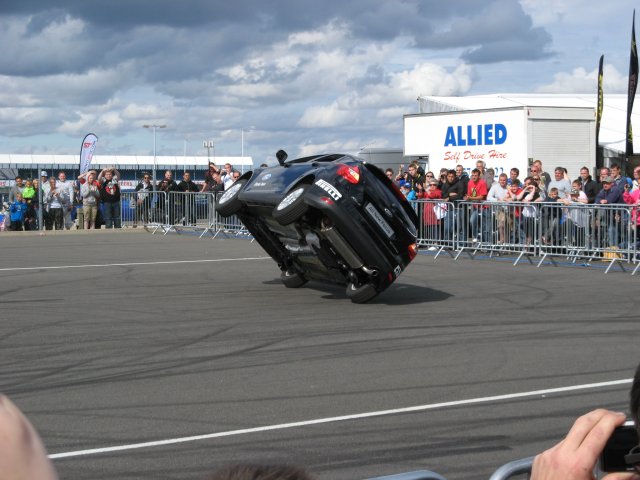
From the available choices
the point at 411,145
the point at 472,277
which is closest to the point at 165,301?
the point at 472,277

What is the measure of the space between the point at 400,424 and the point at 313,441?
0.77 m

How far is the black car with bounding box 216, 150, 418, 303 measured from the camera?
41.5 feet

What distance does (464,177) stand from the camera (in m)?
23.2

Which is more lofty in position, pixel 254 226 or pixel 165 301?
pixel 254 226

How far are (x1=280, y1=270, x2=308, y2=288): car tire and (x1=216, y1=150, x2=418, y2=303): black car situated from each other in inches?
33.3

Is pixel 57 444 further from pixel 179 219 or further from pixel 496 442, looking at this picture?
pixel 179 219

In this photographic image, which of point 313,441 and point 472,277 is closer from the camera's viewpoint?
point 313,441

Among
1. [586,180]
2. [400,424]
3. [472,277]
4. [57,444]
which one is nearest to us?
[57,444]

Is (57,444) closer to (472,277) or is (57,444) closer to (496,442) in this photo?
(496,442)

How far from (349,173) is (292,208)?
90 centimetres

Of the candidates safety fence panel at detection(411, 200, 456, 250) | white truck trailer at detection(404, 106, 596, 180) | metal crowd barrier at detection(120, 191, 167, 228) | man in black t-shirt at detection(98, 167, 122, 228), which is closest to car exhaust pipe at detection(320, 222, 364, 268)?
safety fence panel at detection(411, 200, 456, 250)

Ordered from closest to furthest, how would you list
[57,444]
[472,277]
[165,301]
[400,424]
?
[57,444], [400,424], [165,301], [472,277]

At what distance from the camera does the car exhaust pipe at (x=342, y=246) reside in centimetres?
1281

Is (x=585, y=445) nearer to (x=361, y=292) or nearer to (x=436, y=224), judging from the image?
(x=361, y=292)
